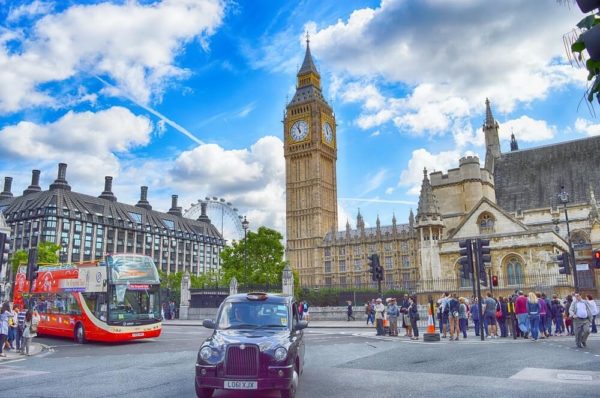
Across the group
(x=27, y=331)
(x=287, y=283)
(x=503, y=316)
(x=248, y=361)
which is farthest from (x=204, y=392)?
(x=287, y=283)

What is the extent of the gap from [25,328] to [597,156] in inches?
1804

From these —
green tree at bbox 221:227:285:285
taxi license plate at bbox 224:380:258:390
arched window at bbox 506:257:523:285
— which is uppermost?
green tree at bbox 221:227:285:285

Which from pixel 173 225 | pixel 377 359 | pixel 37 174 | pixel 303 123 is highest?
pixel 303 123

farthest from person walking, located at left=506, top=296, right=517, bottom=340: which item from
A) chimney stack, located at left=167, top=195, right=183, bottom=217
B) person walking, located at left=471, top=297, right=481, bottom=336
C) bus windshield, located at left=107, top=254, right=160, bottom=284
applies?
chimney stack, located at left=167, top=195, right=183, bottom=217

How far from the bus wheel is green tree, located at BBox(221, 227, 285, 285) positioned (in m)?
35.2

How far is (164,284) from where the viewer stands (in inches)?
3095

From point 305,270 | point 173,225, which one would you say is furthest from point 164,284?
point 173,225

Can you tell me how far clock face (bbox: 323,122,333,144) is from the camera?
102 meters

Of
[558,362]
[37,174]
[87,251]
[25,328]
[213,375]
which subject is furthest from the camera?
[37,174]

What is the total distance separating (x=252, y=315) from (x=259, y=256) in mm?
48826

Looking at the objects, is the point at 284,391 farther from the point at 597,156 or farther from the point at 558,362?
the point at 597,156

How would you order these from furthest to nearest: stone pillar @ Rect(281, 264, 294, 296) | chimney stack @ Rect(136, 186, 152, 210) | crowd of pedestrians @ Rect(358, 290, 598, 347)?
chimney stack @ Rect(136, 186, 152, 210), stone pillar @ Rect(281, 264, 294, 296), crowd of pedestrians @ Rect(358, 290, 598, 347)

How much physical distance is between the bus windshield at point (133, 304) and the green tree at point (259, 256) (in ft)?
117

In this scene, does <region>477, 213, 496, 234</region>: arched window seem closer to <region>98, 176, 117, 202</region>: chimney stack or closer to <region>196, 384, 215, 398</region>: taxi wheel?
<region>196, 384, 215, 398</region>: taxi wheel
